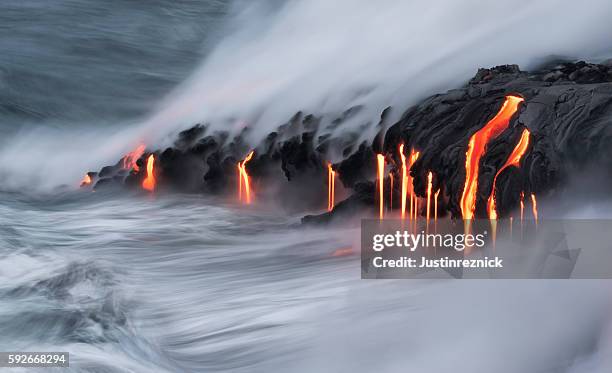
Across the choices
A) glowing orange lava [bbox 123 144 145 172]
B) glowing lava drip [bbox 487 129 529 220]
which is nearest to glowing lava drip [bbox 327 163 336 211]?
glowing lava drip [bbox 487 129 529 220]

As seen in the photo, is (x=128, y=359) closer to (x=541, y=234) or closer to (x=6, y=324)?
(x=6, y=324)

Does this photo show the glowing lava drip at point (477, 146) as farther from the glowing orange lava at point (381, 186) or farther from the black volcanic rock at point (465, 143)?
the glowing orange lava at point (381, 186)

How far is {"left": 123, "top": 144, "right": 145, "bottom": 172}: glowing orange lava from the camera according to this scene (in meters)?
11.0

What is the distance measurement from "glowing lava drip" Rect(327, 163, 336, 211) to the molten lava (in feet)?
8.33

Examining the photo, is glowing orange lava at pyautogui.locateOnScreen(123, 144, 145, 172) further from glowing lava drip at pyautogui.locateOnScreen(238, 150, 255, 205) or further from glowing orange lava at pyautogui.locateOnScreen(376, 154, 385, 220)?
glowing orange lava at pyautogui.locateOnScreen(376, 154, 385, 220)

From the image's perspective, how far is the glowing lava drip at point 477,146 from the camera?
6.41m

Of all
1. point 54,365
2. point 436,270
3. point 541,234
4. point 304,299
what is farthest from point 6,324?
point 541,234

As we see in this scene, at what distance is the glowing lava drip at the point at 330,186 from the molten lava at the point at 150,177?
2539mm

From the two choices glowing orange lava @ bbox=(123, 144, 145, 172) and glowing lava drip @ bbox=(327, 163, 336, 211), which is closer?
glowing lava drip @ bbox=(327, 163, 336, 211)

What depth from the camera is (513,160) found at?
6.30 metres

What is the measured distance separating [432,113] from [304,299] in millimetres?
1752

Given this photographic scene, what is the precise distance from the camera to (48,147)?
1372 cm

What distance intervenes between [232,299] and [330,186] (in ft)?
7.03

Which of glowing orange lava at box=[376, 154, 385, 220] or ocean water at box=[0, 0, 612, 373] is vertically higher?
glowing orange lava at box=[376, 154, 385, 220]
